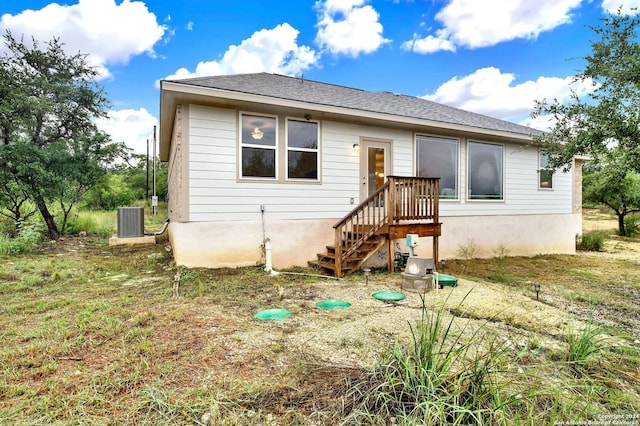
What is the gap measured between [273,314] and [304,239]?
3.38 metres

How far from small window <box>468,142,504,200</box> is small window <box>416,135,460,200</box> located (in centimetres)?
60

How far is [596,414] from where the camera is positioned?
6.40 ft

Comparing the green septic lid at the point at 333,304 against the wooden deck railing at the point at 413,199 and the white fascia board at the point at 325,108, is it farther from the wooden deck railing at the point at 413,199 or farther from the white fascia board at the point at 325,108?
A: the white fascia board at the point at 325,108

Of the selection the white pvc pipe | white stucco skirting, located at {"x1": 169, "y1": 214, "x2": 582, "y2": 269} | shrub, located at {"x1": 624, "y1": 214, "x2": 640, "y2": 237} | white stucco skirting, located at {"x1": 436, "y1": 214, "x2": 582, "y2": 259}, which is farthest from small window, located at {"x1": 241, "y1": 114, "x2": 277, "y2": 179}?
shrub, located at {"x1": 624, "y1": 214, "x2": 640, "y2": 237}

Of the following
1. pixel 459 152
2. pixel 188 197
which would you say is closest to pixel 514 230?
pixel 459 152

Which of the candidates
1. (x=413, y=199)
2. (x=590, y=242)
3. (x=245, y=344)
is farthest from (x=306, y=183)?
(x=590, y=242)

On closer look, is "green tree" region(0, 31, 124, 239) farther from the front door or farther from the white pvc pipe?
the front door

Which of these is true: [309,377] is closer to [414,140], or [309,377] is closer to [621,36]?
[414,140]

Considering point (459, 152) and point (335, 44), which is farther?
point (335, 44)

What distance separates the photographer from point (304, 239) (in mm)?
7109

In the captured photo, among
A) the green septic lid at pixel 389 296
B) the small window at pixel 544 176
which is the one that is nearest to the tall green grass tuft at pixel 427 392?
the green septic lid at pixel 389 296

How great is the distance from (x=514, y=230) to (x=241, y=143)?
8.85 metres

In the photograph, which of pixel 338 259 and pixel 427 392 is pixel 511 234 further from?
pixel 427 392

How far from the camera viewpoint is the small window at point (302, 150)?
6949 millimetres
